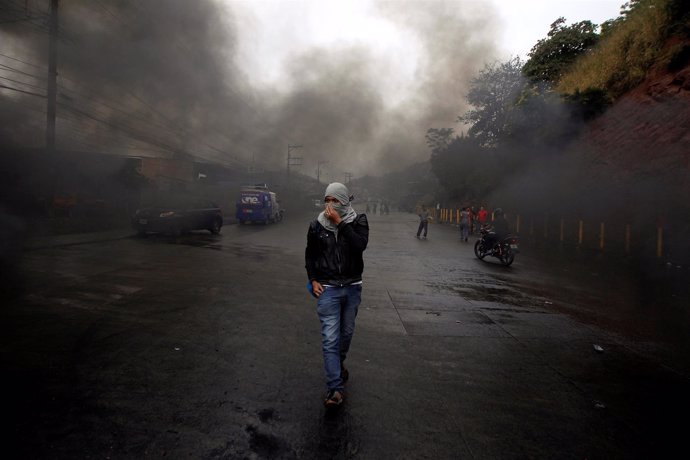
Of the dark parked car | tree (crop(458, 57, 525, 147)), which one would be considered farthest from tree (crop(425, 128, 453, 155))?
the dark parked car

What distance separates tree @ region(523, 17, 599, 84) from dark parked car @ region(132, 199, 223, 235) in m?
20.7

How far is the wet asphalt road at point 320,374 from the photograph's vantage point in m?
2.53

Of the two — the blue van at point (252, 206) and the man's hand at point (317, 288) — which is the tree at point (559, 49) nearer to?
the blue van at point (252, 206)

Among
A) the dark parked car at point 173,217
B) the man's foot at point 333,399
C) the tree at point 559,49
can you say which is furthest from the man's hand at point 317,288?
the tree at point 559,49

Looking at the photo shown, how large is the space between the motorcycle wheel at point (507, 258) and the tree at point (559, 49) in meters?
17.6

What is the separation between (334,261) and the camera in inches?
123

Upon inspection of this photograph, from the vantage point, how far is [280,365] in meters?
3.73

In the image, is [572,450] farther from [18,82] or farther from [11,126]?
[11,126]

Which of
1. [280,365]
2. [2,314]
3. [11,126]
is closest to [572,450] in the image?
[280,365]

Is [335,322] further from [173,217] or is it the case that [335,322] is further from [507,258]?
[173,217]

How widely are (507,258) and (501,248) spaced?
34 centimetres

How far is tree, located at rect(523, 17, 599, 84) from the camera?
2502cm

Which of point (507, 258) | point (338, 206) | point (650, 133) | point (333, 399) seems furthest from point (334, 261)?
point (650, 133)

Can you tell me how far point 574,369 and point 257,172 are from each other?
6438 cm
